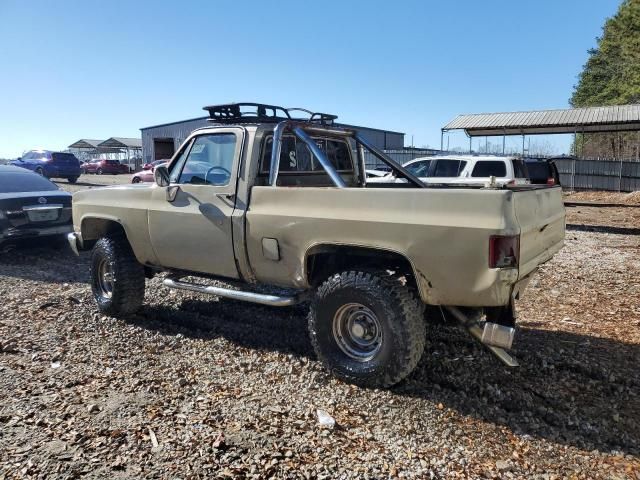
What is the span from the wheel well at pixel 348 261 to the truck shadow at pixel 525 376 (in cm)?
81

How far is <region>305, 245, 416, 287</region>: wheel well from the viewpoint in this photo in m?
3.72

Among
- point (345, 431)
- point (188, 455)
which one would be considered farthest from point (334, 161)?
point (188, 455)

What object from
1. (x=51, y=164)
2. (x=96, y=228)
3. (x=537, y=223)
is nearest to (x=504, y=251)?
(x=537, y=223)

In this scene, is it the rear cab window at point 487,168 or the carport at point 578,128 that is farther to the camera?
the carport at point 578,128

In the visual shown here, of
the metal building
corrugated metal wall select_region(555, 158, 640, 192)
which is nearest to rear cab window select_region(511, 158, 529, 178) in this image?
corrugated metal wall select_region(555, 158, 640, 192)

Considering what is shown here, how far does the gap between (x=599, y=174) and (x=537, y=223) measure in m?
24.7

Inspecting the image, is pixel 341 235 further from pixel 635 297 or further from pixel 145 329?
pixel 635 297

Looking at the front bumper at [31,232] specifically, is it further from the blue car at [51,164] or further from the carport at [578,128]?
the blue car at [51,164]

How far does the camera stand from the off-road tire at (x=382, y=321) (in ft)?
11.7

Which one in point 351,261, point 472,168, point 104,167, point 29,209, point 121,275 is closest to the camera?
point 351,261

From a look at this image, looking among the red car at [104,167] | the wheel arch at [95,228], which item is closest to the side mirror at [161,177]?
the wheel arch at [95,228]

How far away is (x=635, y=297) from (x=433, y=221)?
430 cm

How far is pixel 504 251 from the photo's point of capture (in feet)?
10.4

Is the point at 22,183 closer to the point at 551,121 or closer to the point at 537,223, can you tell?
the point at 537,223
